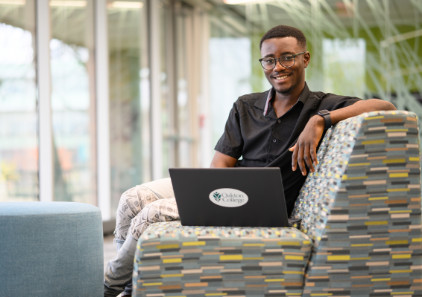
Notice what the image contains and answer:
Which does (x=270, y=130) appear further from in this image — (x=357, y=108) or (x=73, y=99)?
(x=73, y=99)

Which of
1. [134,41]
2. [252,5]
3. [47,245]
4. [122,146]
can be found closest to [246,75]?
[252,5]

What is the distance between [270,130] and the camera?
247 centimetres

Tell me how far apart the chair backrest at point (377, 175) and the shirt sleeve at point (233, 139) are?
849 mm

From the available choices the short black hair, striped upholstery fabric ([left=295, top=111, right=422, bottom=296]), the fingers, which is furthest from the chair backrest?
the short black hair

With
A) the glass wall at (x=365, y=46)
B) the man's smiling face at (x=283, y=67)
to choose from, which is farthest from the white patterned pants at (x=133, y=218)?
the glass wall at (x=365, y=46)

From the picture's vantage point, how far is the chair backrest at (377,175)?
1.75 metres

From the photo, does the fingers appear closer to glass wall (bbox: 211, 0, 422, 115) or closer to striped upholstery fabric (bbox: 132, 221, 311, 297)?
striped upholstery fabric (bbox: 132, 221, 311, 297)

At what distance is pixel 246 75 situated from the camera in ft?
28.6

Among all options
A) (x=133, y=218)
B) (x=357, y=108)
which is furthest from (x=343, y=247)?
(x=133, y=218)

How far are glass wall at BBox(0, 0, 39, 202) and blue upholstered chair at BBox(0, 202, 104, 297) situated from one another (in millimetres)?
2412

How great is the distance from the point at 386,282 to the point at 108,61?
203 inches

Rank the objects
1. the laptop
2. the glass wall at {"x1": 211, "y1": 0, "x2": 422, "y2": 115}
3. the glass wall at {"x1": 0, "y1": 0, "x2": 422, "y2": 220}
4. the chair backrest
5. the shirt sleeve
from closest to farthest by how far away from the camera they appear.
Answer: the chair backrest
the laptop
the shirt sleeve
the glass wall at {"x1": 0, "y1": 0, "x2": 422, "y2": 220}
the glass wall at {"x1": 211, "y1": 0, "x2": 422, "y2": 115}

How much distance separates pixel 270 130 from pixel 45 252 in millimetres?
991

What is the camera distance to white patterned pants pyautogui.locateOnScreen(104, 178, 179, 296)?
2.34 metres
